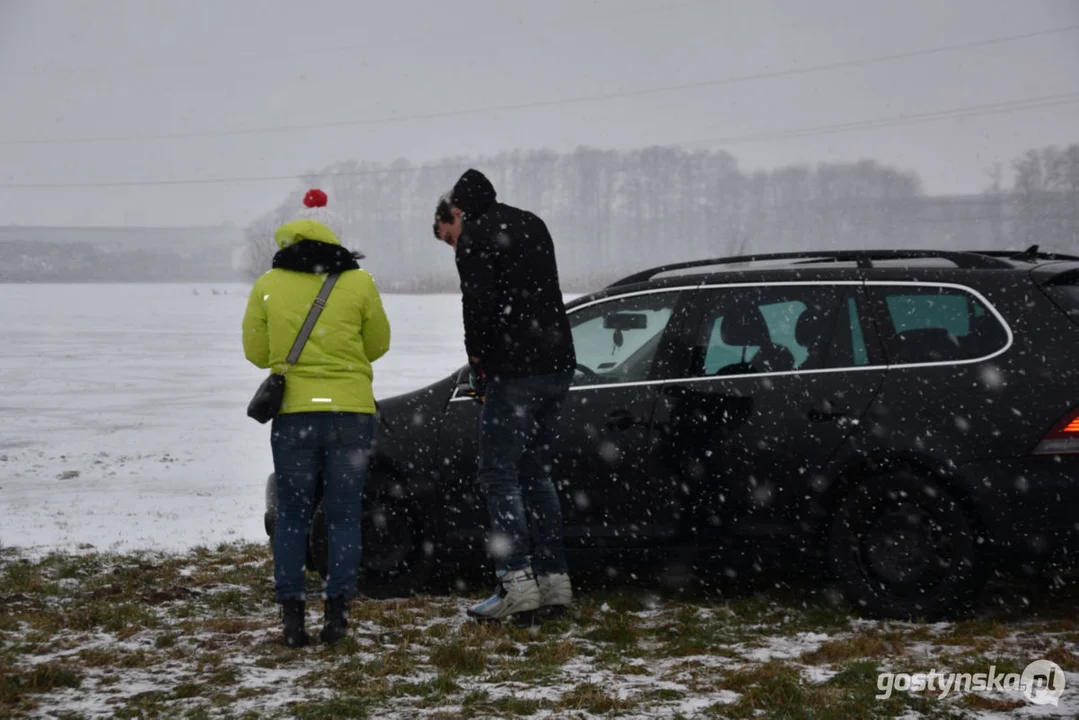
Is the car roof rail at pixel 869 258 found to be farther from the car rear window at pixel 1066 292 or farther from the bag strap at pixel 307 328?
the bag strap at pixel 307 328

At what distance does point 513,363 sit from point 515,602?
3.47 ft

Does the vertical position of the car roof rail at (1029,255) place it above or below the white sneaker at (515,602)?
above

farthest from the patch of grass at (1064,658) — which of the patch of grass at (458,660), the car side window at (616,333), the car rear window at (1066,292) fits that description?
the car side window at (616,333)

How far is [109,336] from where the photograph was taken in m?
30.5

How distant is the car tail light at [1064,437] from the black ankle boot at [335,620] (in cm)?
300

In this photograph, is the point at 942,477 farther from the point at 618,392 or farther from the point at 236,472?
the point at 236,472

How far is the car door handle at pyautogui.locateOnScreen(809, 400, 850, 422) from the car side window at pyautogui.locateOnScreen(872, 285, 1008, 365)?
318 millimetres

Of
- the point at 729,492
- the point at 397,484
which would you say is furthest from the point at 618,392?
the point at 397,484

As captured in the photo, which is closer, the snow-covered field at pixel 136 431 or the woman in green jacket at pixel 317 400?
the woman in green jacket at pixel 317 400

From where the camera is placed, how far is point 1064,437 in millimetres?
4809

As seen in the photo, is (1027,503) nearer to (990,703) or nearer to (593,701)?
(990,703)

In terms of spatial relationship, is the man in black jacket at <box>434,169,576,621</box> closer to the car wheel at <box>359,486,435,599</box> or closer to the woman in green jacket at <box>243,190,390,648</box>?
the woman in green jacket at <box>243,190,390,648</box>

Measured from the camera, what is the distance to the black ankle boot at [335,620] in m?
4.93

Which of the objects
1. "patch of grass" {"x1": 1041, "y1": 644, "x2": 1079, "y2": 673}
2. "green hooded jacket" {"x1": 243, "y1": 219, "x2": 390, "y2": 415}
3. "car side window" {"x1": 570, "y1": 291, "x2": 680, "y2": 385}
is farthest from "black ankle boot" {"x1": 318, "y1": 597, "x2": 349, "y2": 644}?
"patch of grass" {"x1": 1041, "y1": 644, "x2": 1079, "y2": 673}
